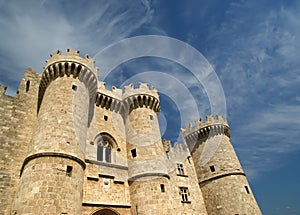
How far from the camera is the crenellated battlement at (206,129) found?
867 inches

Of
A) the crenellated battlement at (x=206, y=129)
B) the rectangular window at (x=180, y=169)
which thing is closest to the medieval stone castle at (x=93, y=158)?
the rectangular window at (x=180, y=169)

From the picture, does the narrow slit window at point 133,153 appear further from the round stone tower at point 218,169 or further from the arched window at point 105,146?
the round stone tower at point 218,169

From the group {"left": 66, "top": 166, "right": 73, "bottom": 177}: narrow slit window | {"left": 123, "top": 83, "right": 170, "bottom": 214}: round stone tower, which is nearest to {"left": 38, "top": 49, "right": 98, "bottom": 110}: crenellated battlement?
{"left": 123, "top": 83, "right": 170, "bottom": 214}: round stone tower

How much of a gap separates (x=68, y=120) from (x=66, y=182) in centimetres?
354

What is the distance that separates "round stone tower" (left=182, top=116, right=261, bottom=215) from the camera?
17812 millimetres

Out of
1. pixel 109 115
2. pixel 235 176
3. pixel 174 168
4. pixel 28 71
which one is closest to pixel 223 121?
pixel 235 176

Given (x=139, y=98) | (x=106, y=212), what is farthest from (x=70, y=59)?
(x=106, y=212)

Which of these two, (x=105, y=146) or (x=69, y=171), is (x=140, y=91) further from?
(x=69, y=171)

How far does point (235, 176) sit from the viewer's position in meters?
19.1

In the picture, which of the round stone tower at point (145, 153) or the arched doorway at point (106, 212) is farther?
the round stone tower at point (145, 153)

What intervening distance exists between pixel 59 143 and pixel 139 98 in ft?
26.7

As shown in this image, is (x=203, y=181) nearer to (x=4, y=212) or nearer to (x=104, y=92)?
(x=104, y=92)

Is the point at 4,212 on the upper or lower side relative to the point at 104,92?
lower

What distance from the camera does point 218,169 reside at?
19844mm
